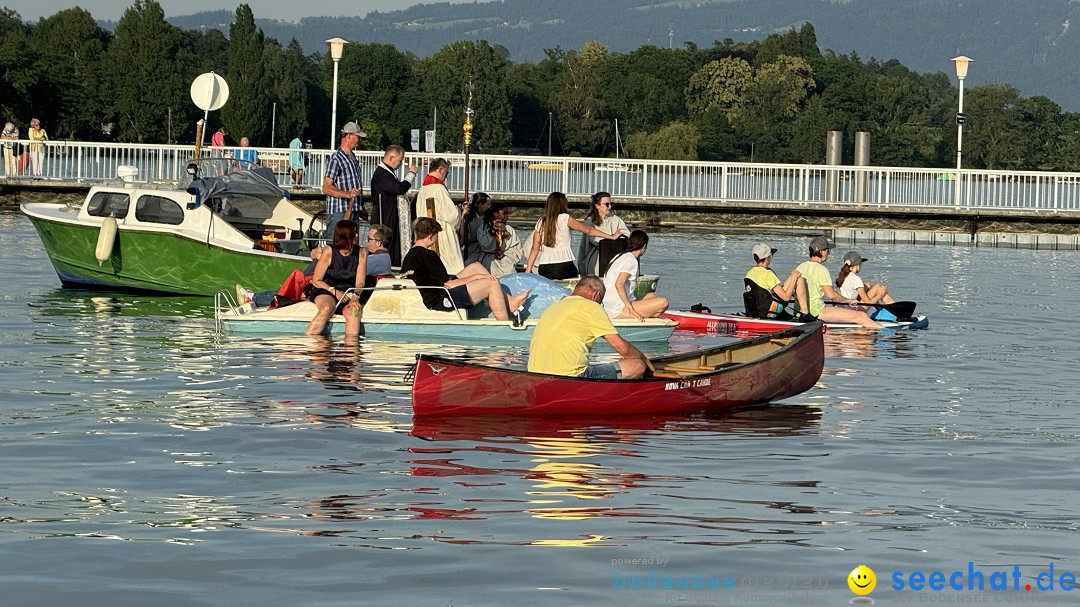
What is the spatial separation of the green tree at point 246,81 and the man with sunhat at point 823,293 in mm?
85768

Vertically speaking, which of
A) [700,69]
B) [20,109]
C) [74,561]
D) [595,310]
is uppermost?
[700,69]

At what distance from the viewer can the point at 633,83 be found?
171500 millimetres

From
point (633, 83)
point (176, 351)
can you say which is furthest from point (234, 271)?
point (633, 83)

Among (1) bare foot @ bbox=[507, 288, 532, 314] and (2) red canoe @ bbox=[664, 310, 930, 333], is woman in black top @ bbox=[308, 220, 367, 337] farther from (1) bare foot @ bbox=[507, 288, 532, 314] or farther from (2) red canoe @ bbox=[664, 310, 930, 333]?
(2) red canoe @ bbox=[664, 310, 930, 333]

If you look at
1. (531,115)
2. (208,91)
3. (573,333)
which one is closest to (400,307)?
(573,333)

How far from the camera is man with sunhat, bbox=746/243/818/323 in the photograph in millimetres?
20062

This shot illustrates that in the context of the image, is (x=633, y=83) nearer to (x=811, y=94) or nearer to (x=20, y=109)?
(x=811, y=94)

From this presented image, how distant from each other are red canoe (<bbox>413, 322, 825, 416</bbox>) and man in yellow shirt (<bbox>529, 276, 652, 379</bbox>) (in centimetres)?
21

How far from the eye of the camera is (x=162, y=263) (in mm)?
22641

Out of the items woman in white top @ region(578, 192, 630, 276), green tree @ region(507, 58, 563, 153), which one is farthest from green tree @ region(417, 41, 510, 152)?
woman in white top @ region(578, 192, 630, 276)

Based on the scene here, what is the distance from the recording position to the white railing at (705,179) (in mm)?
42625

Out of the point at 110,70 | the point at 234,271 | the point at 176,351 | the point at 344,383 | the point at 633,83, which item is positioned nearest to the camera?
the point at 344,383

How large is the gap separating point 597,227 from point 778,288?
7.23 feet

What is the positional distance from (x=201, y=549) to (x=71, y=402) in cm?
529
